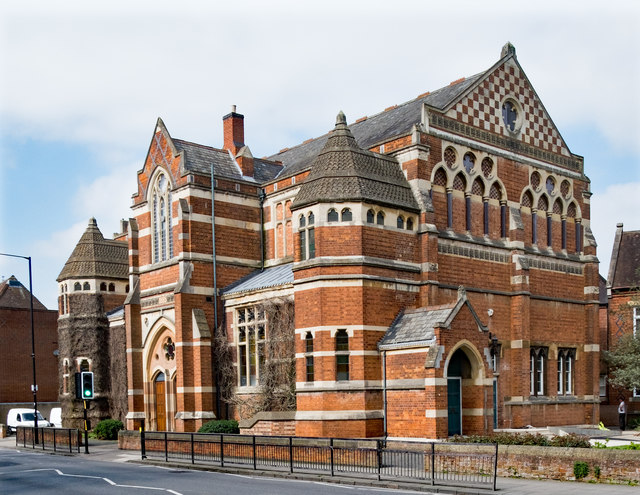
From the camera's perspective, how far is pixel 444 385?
2520cm

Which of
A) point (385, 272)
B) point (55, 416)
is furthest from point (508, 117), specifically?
point (55, 416)

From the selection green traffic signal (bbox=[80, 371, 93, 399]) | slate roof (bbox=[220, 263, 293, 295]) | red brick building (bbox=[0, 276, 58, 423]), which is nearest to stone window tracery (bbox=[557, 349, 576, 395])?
slate roof (bbox=[220, 263, 293, 295])

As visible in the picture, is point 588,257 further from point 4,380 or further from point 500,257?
point 4,380

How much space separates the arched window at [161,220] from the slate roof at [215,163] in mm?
1597

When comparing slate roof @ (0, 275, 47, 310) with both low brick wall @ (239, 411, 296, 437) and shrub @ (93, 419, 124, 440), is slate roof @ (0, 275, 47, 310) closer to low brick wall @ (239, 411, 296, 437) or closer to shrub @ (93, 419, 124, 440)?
shrub @ (93, 419, 124, 440)

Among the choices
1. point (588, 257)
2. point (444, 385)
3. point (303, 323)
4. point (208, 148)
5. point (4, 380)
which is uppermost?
point (208, 148)

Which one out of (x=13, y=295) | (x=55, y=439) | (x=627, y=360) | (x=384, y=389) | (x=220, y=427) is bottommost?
(x=55, y=439)

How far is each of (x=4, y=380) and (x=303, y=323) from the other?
37211 mm

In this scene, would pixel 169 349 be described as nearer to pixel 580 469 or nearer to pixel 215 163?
pixel 215 163

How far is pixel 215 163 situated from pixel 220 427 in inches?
472

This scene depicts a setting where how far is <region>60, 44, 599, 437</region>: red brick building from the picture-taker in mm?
27031

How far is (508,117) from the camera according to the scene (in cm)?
3459

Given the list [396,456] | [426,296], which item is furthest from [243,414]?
[396,456]

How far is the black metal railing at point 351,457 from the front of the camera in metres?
19.3
